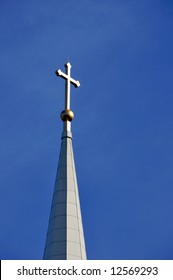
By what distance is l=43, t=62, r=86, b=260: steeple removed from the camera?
29.4m

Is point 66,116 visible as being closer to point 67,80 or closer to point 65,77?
point 67,80

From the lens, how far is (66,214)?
1204 inches

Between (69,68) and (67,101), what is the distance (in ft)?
8.20

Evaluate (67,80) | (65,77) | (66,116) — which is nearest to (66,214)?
(66,116)

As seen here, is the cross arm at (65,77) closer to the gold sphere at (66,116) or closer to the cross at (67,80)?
the cross at (67,80)

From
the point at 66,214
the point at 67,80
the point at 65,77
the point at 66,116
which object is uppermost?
the point at 65,77

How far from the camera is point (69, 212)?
101 ft

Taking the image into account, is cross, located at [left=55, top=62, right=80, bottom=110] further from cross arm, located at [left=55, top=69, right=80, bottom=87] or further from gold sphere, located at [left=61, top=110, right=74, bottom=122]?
gold sphere, located at [left=61, top=110, right=74, bottom=122]

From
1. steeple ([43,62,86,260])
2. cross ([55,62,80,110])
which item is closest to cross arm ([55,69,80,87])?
cross ([55,62,80,110])

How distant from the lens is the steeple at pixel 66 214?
1157 inches
